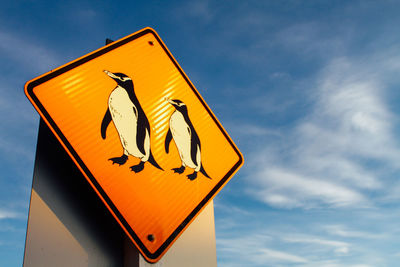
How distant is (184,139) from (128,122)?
1.47ft

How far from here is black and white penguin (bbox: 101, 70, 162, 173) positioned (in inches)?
74.0

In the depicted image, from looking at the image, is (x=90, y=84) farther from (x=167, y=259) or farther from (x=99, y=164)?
(x=167, y=259)

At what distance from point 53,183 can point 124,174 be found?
1.40 feet

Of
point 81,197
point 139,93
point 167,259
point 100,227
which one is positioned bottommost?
point 167,259

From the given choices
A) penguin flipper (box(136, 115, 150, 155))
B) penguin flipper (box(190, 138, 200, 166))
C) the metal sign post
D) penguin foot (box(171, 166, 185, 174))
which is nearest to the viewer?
the metal sign post

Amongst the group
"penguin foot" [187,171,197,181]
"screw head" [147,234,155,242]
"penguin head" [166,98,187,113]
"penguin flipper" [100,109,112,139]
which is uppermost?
"penguin head" [166,98,187,113]

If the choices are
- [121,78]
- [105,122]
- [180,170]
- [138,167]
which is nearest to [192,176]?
[180,170]

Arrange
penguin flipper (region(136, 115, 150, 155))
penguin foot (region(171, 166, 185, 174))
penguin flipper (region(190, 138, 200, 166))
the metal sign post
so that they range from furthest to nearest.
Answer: penguin flipper (region(190, 138, 200, 166)) → penguin foot (region(171, 166, 185, 174)) → penguin flipper (region(136, 115, 150, 155)) → the metal sign post

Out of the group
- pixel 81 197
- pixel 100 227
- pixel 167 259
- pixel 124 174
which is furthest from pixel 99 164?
pixel 167 259

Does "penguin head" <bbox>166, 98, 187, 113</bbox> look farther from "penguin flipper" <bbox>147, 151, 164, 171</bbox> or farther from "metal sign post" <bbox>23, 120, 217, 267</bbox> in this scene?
"metal sign post" <bbox>23, 120, 217, 267</bbox>

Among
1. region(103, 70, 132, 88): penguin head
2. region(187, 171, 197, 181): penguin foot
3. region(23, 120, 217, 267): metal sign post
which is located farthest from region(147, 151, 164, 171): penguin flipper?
region(103, 70, 132, 88): penguin head

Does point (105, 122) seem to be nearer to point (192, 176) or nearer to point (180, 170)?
point (180, 170)

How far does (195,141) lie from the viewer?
232 cm

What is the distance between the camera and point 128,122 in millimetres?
1972
